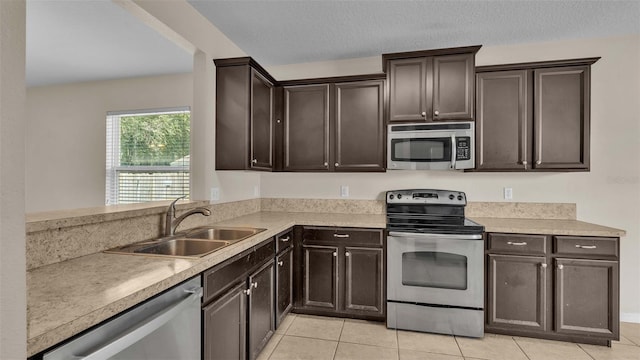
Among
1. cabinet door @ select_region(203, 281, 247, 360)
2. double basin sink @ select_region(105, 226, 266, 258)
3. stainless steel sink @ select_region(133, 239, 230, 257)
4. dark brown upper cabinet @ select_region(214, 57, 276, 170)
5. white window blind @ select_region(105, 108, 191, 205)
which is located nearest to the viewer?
cabinet door @ select_region(203, 281, 247, 360)

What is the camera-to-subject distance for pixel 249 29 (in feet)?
8.80

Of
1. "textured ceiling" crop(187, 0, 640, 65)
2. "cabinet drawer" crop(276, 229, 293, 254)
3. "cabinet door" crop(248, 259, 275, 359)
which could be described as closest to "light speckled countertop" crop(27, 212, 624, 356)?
"cabinet door" crop(248, 259, 275, 359)

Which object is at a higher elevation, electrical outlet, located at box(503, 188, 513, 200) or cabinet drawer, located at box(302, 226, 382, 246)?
electrical outlet, located at box(503, 188, 513, 200)

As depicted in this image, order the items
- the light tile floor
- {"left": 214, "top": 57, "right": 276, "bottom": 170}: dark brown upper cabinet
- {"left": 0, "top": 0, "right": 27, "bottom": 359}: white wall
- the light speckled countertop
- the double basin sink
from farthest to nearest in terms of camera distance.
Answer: {"left": 214, "top": 57, "right": 276, "bottom": 170}: dark brown upper cabinet, the light tile floor, the double basin sink, the light speckled countertop, {"left": 0, "top": 0, "right": 27, "bottom": 359}: white wall

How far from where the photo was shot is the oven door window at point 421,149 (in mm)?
2754

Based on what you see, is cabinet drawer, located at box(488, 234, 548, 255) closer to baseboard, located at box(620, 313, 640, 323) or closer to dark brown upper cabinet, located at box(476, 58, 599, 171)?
dark brown upper cabinet, located at box(476, 58, 599, 171)

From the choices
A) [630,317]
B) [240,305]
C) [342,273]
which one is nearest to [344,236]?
[342,273]

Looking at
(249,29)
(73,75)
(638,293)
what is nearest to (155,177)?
(73,75)

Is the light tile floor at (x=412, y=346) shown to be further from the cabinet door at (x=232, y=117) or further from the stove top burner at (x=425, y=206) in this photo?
the cabinet door at (x=232, y=117)

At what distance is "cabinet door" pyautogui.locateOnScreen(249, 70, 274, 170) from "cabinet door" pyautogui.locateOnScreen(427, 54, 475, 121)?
151 centimetres

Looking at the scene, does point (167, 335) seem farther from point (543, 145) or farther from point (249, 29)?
point (543, 145)

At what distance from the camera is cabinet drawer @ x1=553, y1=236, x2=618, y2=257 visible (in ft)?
7.50

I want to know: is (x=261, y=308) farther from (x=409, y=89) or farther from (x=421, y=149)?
(x=409, y=89)

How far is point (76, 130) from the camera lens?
412 centimetres
